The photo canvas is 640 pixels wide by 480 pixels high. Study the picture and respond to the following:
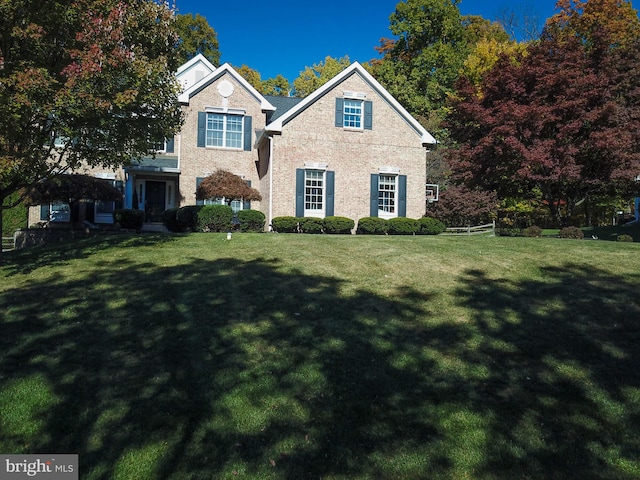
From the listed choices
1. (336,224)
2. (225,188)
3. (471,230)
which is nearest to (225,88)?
(225,188)

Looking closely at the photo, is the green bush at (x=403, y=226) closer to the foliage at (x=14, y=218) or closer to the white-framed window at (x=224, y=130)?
the white-framed window at (x=224, y=130)

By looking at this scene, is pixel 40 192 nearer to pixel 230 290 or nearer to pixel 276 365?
pixel 230 290

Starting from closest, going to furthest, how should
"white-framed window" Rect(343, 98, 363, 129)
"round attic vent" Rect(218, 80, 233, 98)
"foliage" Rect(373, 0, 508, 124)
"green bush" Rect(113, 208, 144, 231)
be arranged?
1. "green bush" Rect(113, 208, 144, 231)
2. "white-framed window" Rect(343, 98, 363, 129)
3. "round attic vent" Rect(218, 80, 233, 98)
4. "foliage" Rect(373, 0, 508, 124)

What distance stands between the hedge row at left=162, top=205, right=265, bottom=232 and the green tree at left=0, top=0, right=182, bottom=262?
19.8 feet

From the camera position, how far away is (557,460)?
11.6 ft

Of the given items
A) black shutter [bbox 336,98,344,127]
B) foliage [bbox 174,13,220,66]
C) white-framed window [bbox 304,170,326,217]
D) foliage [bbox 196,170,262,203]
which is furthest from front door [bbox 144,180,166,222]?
foliage [bbox 174,13,220,66]

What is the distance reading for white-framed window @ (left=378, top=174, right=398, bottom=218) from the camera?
68.1ft

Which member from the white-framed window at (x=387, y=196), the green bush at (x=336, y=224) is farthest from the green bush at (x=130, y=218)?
the white-framed window at (x=387, y=196)

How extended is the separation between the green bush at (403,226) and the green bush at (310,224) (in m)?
3.27

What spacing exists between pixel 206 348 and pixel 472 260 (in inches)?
274

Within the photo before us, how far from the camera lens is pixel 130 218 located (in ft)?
59.0

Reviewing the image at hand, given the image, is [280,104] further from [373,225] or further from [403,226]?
[403,226]

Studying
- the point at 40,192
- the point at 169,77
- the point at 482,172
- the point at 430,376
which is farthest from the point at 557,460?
the point at 482,172

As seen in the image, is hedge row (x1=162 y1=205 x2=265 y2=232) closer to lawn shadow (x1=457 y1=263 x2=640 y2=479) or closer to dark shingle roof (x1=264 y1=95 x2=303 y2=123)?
dark shingle roof (x1=264 y1=95 x2=303 y2=123)
